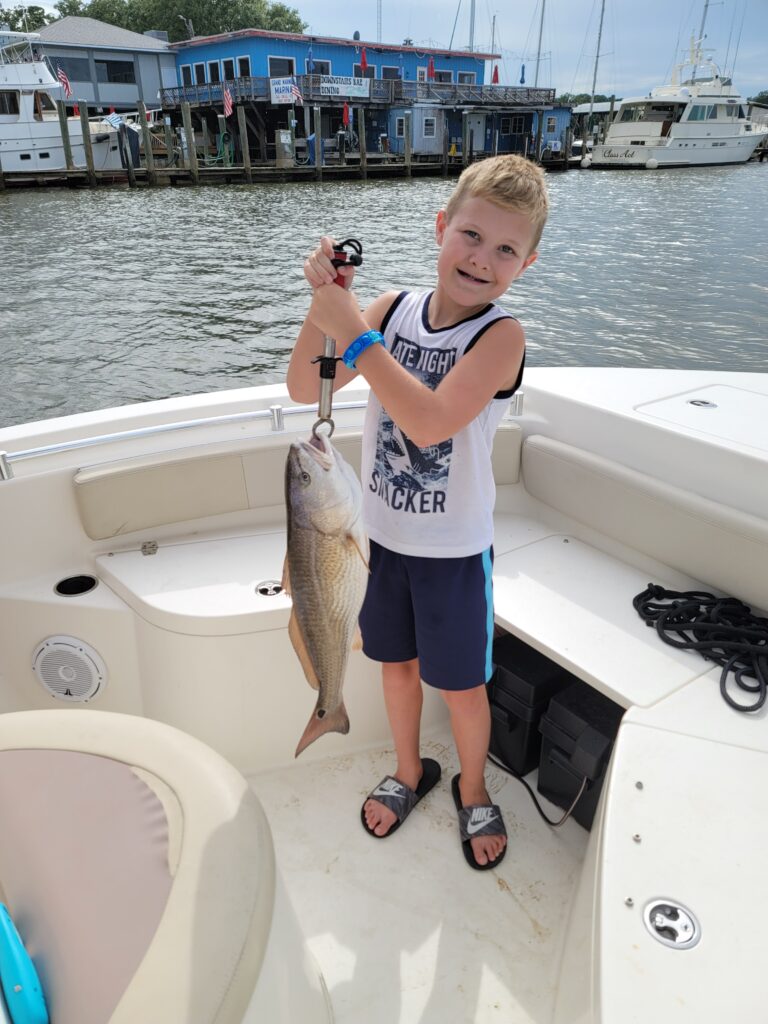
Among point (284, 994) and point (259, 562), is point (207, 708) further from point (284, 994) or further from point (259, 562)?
point (284, 994)

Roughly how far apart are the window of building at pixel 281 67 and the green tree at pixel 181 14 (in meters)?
16.6

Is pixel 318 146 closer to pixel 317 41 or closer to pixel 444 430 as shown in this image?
pixel 317 41

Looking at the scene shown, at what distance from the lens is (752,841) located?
4.99 ft

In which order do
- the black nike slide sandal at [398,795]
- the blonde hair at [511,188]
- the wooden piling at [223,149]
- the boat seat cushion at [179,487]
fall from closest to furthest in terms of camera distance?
the blonde hair at [511,188] → the black nike slide sandal at [398,795] → the boat seat cushion at [179,487] → the wooden piling at [223,149]

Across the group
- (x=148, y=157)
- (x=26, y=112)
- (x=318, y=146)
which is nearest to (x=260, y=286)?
(x=148, y=157)

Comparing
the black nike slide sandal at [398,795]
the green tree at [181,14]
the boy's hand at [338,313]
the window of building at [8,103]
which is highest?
the green tree at [181,14]

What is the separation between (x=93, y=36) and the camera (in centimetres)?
3600

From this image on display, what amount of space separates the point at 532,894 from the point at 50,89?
3197 centimetres

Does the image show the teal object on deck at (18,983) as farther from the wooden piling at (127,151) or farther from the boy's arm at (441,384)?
the wooden piling at (127,151)

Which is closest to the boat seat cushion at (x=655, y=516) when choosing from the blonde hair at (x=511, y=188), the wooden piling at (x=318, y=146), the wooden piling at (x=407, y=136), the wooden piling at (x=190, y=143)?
the blonde hair at (x=511, y=188)

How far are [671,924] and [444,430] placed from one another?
1.13 meters

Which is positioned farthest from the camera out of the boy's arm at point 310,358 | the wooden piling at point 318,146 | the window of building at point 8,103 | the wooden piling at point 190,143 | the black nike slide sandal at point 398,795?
the wooden piling at point 318,146

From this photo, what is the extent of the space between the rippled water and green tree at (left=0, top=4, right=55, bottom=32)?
109 feet

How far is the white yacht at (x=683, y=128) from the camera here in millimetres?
38156
